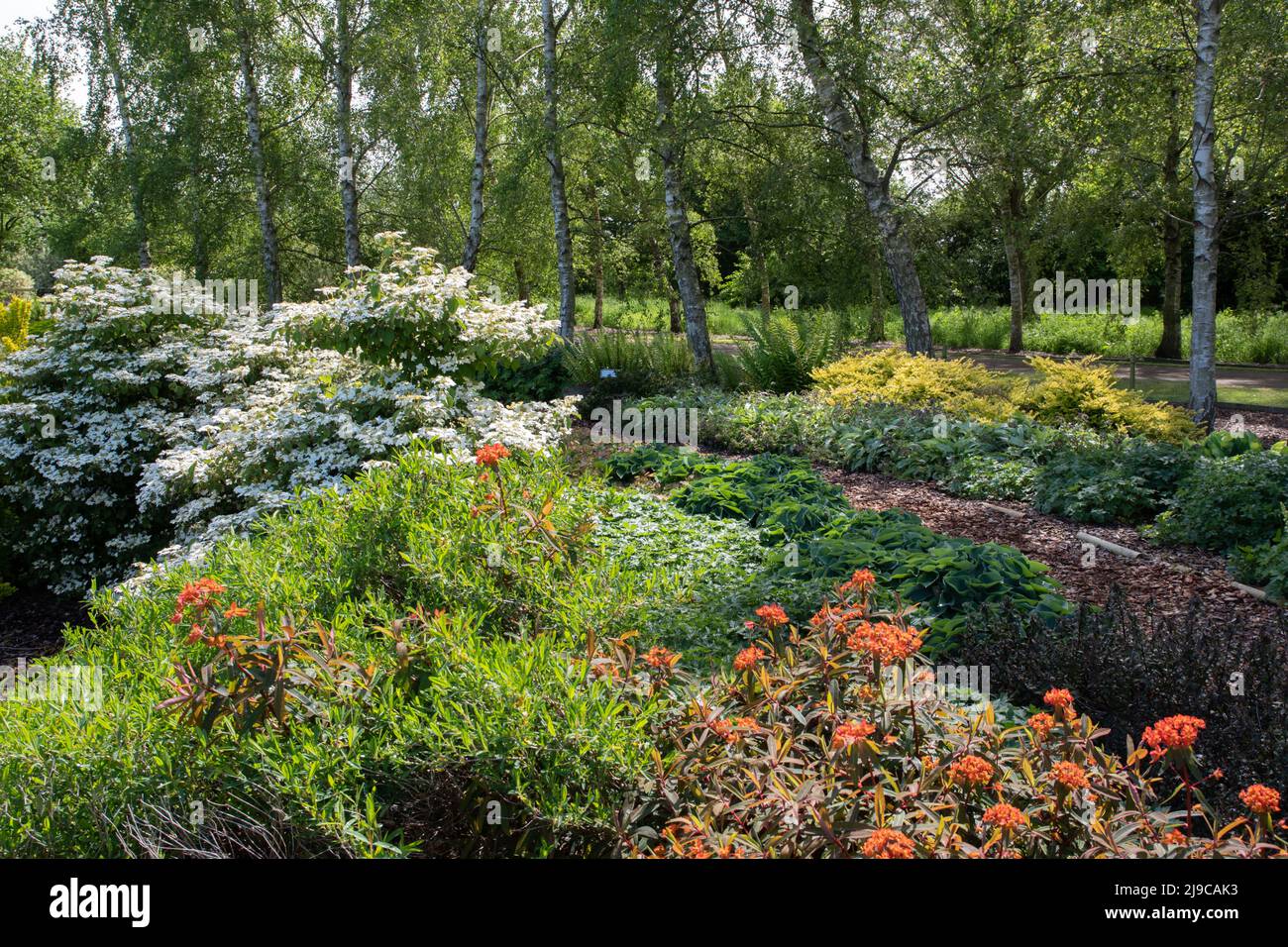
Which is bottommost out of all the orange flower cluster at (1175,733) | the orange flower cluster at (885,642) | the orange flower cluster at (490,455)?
the orange flower cluster at (1175,733)

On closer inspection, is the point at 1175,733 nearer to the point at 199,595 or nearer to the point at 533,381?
the point at 199,595

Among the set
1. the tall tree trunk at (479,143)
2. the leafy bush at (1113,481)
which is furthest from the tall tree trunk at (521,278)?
the leafy bush at (1113,481)

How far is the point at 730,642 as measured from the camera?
3375mm

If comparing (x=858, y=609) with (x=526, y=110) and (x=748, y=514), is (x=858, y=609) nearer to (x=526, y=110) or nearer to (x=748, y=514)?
(x=748, y=514)

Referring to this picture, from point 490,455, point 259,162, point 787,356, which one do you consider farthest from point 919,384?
point 259,162

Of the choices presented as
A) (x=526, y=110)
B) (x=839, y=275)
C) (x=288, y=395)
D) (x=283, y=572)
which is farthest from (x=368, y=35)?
(x=283, y=572)

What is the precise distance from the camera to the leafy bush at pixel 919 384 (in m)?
8.55

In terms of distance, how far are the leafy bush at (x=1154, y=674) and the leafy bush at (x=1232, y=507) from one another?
168 centimetres

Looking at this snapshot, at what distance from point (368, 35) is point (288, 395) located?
12.1 meters

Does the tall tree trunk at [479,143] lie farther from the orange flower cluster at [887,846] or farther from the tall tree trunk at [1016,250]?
the orange flower cluster at [887,846]

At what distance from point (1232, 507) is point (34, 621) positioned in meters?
8.28

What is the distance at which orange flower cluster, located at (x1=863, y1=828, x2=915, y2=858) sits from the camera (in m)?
1.76

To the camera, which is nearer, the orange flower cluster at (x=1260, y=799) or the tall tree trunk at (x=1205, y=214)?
the orange flower cluster at (x=1260, y=799)

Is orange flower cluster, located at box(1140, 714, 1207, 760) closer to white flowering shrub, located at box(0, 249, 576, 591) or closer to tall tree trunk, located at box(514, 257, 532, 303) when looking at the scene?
white flowering shrub, located at box(0, 249, 576, 591)
